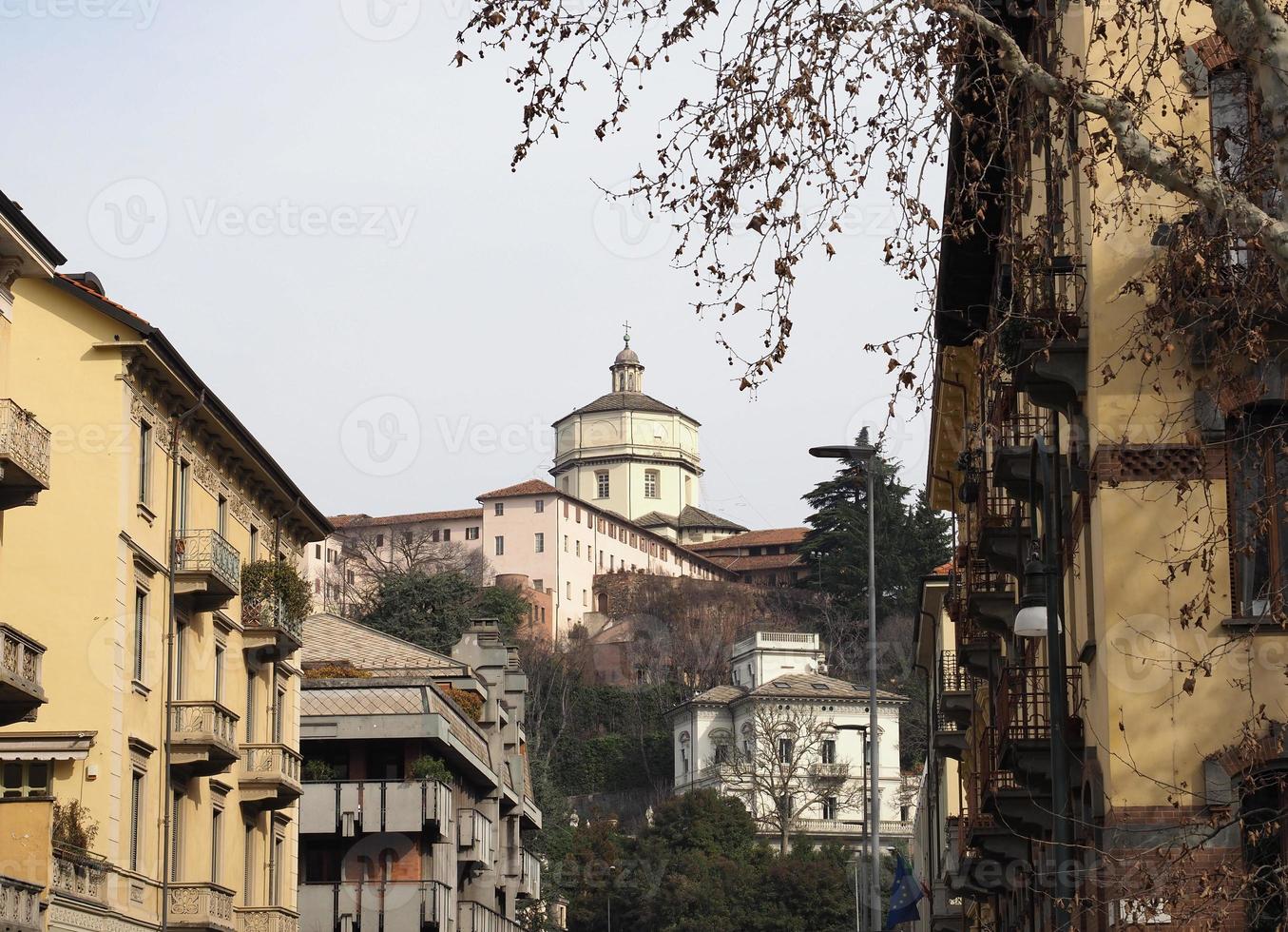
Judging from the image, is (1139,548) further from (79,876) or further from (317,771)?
(317,771)

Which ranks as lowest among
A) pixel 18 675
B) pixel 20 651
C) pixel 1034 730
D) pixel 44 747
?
pixel 44 747

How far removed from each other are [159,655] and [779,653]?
11268 cm

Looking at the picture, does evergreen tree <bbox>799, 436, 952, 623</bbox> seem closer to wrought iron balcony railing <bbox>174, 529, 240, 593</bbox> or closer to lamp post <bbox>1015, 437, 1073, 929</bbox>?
wrought iron balcony railing <bbox>174, 529, 240, 593</bbox>

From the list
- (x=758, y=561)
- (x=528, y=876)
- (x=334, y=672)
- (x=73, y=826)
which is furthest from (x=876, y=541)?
(x=73, y=826)

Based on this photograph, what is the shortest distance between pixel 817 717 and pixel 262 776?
9242cm

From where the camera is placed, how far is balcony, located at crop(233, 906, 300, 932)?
38281mm

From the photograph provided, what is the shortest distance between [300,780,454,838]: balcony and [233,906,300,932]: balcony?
6432 millimetres

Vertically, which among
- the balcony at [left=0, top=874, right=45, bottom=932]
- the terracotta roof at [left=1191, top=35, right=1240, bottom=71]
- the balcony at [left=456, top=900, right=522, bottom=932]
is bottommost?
the balcony at [left=456, top=900, right=522, bottom=932]

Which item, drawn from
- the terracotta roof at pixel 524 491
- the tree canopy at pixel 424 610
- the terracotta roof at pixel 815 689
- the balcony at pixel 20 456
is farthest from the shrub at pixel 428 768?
the terracotta roof at pixel 524 491

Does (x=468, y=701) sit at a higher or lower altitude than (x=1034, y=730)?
higher

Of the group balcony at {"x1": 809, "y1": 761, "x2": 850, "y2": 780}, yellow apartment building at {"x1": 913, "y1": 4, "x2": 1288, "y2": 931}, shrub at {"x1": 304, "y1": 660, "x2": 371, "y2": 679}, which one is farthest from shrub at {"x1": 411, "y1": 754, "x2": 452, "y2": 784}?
balcony at {"x1": 809, "y1": 761, "x2": 850, "y2": 780}

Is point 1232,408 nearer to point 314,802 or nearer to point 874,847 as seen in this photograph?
point 874,847

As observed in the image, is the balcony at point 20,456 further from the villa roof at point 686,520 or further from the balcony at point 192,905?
the villa roof at point 686,520

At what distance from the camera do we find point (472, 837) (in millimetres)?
51656
